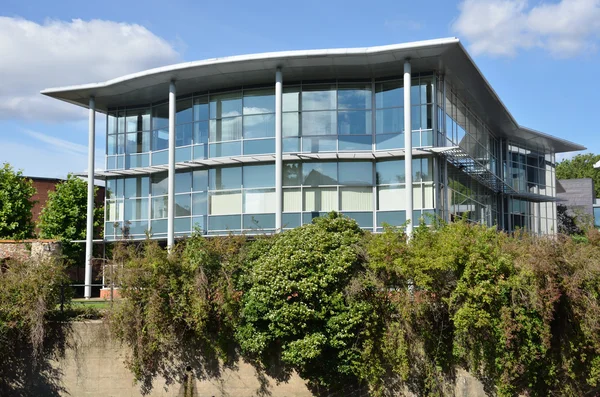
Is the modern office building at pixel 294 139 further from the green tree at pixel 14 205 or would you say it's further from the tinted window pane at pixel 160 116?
the green tree at pixel 14 205

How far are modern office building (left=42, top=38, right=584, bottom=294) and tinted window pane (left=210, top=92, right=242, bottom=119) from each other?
0.05 metres

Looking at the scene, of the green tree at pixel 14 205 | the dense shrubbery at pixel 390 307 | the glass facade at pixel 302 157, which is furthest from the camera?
the green tree at pixel 14 205

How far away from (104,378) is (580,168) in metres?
85.8

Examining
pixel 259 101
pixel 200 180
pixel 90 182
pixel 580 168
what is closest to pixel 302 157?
pixel 259 101

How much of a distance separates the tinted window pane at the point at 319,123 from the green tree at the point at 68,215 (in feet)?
59.5

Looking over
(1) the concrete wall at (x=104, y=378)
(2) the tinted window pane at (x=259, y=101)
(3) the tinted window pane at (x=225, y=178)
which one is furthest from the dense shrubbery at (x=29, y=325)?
(2) the tinted window pane at (x=259, y=101)

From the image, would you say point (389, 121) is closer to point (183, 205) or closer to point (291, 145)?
point (291, 145)

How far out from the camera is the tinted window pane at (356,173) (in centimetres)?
2711

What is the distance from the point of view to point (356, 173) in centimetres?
2716

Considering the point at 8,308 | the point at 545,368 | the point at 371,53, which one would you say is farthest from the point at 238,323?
the point at 371,53

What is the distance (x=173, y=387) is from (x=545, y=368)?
32.2ft

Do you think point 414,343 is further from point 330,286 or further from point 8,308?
point 8,308

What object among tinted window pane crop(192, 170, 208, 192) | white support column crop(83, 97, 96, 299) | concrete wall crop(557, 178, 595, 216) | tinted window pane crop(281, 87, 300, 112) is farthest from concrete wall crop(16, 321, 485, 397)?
concrete wall crop(557, 178, 595, 216)

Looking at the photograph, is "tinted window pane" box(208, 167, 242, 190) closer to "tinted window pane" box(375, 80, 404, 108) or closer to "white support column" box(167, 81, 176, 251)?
"white support column" box(167, 81, 176, 251)
